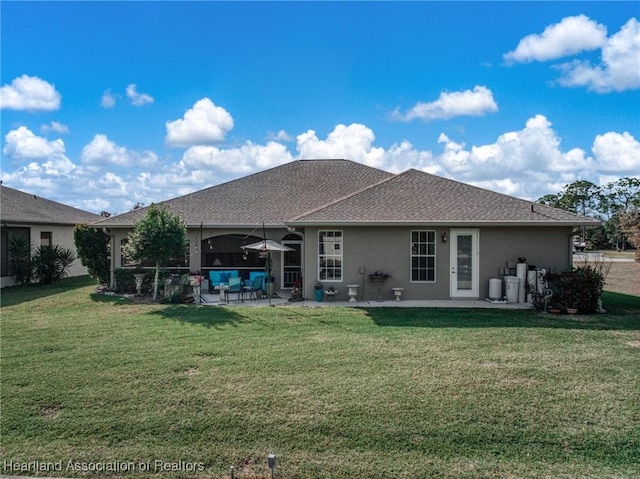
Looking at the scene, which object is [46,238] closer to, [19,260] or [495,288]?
[19,260]

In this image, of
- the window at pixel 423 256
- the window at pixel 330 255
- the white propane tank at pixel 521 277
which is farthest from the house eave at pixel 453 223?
the white propane tank at pixel 521 277

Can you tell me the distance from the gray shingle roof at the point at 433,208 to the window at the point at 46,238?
14785 millimetres

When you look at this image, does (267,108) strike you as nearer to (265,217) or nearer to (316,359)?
(265,217)

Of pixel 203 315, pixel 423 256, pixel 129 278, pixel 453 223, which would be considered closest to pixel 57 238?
pixel 129 278

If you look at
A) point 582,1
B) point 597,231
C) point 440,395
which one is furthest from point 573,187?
point 440,395

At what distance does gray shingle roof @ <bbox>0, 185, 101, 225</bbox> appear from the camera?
1902cm

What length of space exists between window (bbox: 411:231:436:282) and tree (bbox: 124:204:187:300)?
7968 millimetres

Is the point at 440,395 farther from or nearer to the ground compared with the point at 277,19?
nearer to the ground

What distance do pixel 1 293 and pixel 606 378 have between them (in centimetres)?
1982

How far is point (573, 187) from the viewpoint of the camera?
68250mm

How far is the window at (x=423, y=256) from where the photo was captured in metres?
13.7

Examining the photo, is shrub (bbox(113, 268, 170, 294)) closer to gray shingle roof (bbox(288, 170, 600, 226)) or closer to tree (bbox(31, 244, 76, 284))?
tree (bbox(31, 244, 76, 284))

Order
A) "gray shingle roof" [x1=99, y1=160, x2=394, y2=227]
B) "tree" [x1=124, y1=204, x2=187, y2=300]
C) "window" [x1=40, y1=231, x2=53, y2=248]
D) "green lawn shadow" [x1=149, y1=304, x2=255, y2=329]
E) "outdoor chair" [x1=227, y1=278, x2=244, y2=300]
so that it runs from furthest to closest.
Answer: "window" [x1=40, y1=231, x2=53, y2=248] < "gray shingle roof" [x1=99, y1=160, x2=394, y2=227] < "outdoor chair" [x1=227, y1=278, x2=244, y2=300] < "tree" [x1=124, y1=204, x2=187, y2=300] < "green lawn shadow" [x1=149, y1=304, x2=255, y2=329]

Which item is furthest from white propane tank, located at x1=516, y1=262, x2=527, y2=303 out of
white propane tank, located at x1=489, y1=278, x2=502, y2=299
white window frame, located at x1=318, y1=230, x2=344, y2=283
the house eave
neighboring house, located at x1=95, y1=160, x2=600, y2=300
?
white window frame, located at x1=318, y1=230, x2=344, y2=283
